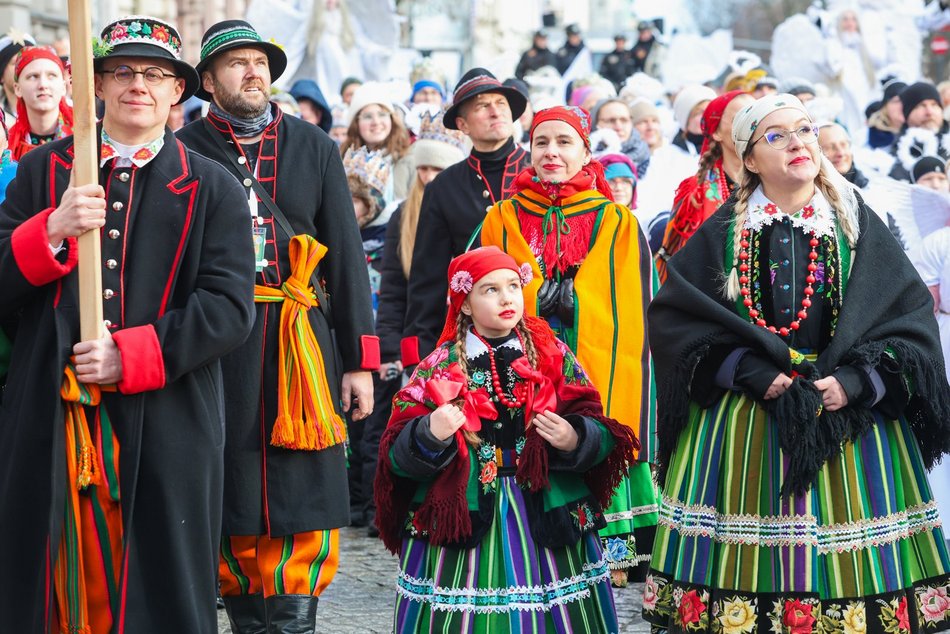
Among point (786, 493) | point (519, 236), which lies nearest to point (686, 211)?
point (519, 236)

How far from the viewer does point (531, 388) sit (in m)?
5.27

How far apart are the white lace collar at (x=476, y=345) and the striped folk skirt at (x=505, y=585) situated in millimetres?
416

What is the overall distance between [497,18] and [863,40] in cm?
2423

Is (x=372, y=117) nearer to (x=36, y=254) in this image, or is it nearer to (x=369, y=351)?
(x=369, y=351)

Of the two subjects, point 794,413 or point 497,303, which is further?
point 497,303

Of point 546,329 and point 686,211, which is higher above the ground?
point 686,211

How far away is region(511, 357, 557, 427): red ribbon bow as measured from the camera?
5230 millimetres

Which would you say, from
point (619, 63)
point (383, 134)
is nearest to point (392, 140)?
point (383, 134)

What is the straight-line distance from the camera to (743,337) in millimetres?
5215

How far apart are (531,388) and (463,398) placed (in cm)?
22

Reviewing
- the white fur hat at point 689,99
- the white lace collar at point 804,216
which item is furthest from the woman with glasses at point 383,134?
the white lace collar at point 804,216

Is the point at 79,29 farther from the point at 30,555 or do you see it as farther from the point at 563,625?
the point at 563,625

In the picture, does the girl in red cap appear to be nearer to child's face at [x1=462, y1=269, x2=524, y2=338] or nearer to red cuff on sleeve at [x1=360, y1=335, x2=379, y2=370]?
child's face at [x1=462, y1=269, x2=524, y2=338]

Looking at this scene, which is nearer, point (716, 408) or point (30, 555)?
point (30, 555)
